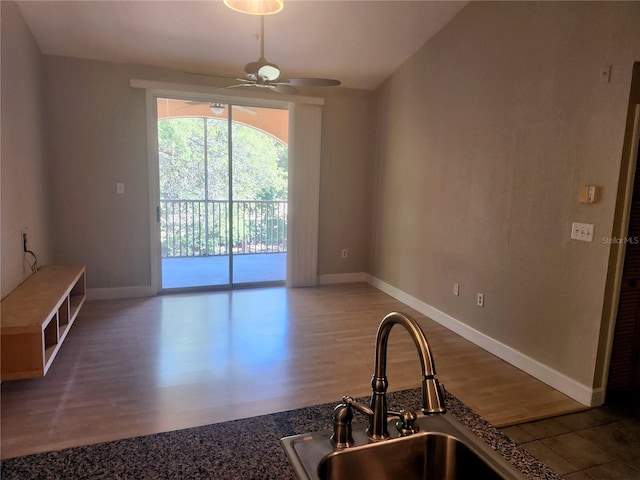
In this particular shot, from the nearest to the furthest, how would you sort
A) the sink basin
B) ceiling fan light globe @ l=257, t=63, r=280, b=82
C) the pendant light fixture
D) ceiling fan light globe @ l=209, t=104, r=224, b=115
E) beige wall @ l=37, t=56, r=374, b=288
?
1. the sink basin
2. the pendant light fixture
3. ceiling fan light globe @ l=257, t=63, r=280, b=82
4. beige wall @ l=37, t=56, r=374, b=288
5. ceiling fan light globe @ l=209, t=104, r=224, b=115

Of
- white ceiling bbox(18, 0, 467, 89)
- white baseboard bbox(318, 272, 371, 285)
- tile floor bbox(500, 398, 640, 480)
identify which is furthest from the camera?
white baseboard bbox(318, 272, 371, 285)

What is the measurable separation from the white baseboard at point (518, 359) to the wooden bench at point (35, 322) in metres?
3.28

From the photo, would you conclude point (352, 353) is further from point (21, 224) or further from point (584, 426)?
→ point (21, 224)

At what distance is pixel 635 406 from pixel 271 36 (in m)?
4.27

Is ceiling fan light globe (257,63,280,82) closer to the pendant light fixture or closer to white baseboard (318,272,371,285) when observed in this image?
the pendant light fixture

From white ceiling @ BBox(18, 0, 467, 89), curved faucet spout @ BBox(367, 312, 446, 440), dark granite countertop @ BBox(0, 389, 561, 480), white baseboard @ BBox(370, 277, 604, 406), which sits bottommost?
white baseboard @ BBox(370, 277, 604, 406)

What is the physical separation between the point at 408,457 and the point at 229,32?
405cm

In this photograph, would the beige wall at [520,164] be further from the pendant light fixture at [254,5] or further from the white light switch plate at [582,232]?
the pendant light fixture at [254,5]

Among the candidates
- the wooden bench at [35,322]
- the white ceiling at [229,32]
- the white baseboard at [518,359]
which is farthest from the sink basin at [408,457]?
the white ceiling at [229,32]

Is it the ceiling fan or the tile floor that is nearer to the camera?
the tile floor

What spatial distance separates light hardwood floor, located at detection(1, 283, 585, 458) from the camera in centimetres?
246

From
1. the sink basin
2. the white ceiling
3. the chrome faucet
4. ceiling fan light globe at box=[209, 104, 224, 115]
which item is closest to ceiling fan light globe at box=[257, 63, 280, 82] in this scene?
the white ceiling

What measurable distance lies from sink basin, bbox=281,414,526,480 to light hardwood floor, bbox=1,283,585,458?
1.71m

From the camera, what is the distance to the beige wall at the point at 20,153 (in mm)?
3064
